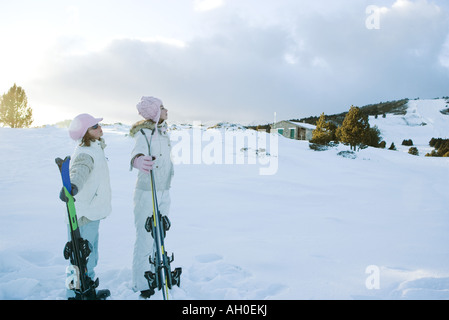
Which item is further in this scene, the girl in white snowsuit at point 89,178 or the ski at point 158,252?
the ski at point 158,252

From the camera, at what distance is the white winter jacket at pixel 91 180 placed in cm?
274

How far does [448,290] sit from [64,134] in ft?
69.1

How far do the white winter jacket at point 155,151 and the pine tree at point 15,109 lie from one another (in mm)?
A: 48324

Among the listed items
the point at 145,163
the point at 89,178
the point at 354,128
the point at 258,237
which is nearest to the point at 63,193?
the point at 89,178

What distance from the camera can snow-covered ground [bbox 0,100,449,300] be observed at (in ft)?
11.1

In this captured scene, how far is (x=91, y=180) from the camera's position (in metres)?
2.92

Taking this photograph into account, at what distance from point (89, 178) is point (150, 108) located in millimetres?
1014

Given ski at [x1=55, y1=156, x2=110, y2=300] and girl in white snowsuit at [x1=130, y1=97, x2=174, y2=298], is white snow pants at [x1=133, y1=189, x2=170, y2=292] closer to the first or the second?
girl in white snowsuit at [x1=130, y1=97, x2=174, y2=298]

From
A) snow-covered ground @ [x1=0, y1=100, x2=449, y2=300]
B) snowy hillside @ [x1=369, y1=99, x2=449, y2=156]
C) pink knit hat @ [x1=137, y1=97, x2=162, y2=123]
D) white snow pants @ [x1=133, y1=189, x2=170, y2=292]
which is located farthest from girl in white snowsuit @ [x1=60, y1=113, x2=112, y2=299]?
snowy hillside @ [x1=369, y1=99, x2=449, y2=156]

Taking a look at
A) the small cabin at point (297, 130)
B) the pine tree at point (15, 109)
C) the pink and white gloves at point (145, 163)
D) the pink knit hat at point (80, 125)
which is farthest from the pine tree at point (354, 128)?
the pine tree at point (15, 109)

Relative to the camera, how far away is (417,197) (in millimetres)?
9406

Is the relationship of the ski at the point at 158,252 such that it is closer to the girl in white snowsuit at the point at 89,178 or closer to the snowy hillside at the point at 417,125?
the girl in white snowsuit at the point at 89,178

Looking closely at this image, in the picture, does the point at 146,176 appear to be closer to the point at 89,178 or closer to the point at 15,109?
the point at 89,178

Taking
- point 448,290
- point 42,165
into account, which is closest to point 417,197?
point 448,290
